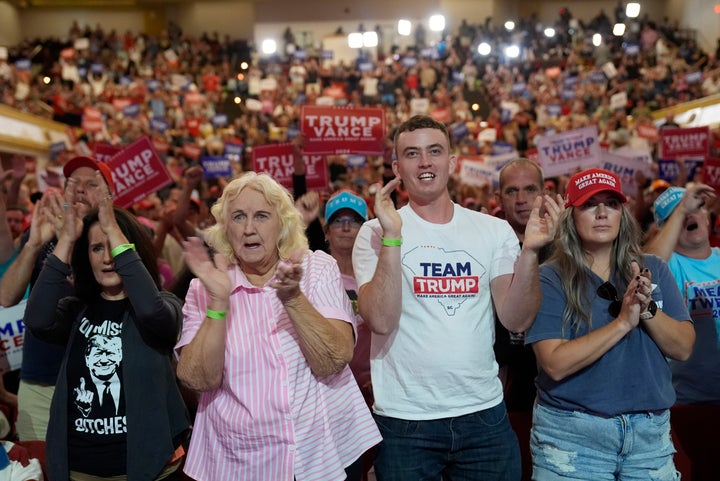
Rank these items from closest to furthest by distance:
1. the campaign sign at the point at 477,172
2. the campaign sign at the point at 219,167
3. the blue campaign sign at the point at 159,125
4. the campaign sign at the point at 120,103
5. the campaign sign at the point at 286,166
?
the campaign sign at the point at 286,166, the campaign sign at the point at 477,172, the campaign sign at the point at 219,167, the blue campaign sign at the point at 159,125, the campaign sign at the point at 120,103

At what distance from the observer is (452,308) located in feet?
9.21

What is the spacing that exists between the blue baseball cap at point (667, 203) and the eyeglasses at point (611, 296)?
1.41 metres

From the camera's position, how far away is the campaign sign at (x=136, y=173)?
629 cm

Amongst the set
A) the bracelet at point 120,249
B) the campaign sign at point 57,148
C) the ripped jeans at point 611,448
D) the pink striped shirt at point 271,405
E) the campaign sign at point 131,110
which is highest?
the campaign sign at point 131,110

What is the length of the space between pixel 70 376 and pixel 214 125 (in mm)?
16432

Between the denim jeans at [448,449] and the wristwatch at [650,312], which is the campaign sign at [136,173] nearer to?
the denim jeans at [448,449]

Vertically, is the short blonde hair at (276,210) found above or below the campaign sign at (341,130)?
below

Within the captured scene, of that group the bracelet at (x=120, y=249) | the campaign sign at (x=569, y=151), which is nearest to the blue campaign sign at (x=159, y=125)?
the campaign sign at (x=569, y=151)

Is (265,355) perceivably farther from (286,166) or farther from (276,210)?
(286,166)

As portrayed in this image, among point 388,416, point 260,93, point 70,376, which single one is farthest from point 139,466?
point 260,93

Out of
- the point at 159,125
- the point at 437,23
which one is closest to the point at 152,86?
the point at 159,125

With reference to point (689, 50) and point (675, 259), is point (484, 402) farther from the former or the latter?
point (689, 50)

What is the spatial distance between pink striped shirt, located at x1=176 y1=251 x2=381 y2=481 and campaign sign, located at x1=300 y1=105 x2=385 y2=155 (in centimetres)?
393

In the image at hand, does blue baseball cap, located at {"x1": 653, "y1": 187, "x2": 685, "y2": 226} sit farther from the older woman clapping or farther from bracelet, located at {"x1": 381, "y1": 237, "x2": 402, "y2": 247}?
the older woman clapping
